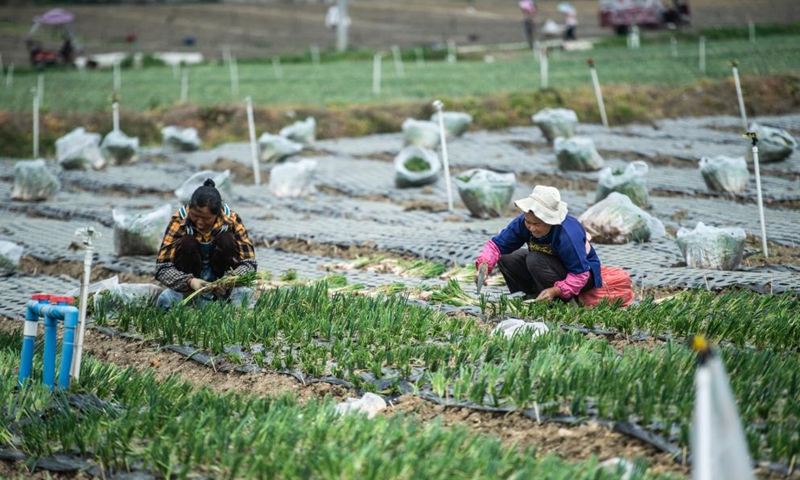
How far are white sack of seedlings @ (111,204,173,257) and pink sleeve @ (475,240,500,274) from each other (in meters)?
3.29

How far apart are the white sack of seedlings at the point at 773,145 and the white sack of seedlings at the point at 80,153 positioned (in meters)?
8.05

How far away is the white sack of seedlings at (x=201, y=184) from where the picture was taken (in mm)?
9391

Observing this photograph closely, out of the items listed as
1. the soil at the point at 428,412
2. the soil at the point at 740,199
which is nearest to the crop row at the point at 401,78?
the soil at the point at 740,199

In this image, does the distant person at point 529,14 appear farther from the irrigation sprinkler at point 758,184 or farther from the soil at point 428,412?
the soil at point 428,412

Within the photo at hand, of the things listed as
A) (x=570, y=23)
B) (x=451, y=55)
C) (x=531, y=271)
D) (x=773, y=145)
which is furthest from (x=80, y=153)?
(x=570, y=23)

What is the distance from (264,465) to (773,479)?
1.76 metres

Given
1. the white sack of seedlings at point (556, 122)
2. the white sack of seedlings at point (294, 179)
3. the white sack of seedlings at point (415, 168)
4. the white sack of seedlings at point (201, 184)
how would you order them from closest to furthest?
the white sack of seedlings at point (201, 184), the white sack of seedlings at point (294, 179), the white sack of seedlings at point (415, 168), the white sack of seedlings at point (556, 122)

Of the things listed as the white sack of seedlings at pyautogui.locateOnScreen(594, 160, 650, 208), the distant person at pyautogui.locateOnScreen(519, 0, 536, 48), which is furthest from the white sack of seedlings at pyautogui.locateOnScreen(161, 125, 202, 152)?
the distant person at pyautogui.locateOnScreen(519, 0, 536, 48)

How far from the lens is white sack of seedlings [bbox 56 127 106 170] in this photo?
533 inches

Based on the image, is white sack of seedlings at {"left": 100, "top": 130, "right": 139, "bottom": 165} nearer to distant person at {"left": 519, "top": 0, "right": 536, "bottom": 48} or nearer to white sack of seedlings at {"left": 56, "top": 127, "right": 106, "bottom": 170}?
white sack of seedlings at {"left": 56, "top": 127, "right": 106, "bottom": 170}

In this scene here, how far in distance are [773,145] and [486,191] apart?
13.9 ft

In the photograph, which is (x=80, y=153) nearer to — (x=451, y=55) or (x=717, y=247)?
(x=717, y=247)

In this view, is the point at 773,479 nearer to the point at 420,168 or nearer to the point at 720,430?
the point at 720,430

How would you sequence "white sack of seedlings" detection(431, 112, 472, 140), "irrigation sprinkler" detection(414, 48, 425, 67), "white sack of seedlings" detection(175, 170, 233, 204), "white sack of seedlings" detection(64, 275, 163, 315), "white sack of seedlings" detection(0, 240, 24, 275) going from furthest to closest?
1. "irrigation sprinkler" detection(414, 48, 425, 67)
2. "white sack of seedlings" detection(431, 112, 472, 140)
3. "white sack of seedlings" detection(175, 170, 233, 204)
4. "white sack of seedlings" detection(0, 240, 24, 275)
5. "white sack of seedlings" detection(64, 275, 163, 315)
